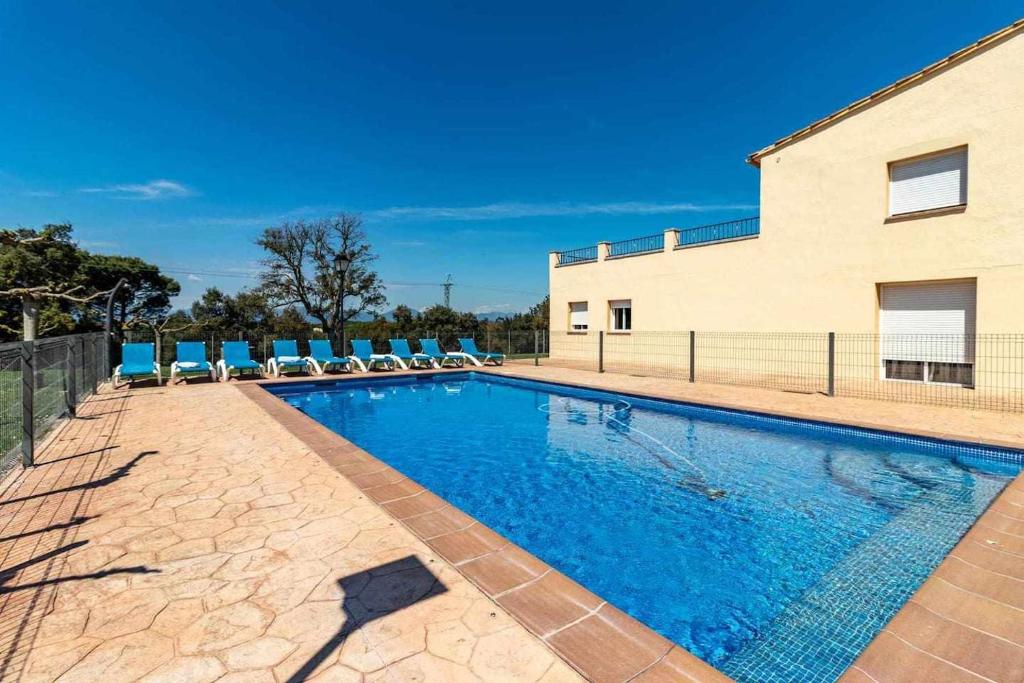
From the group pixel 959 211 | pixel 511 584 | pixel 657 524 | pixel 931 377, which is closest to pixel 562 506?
pixel 657 524

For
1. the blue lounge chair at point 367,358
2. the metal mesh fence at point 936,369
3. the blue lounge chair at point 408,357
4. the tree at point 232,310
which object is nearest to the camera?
the metal mesh fence at point 936,369

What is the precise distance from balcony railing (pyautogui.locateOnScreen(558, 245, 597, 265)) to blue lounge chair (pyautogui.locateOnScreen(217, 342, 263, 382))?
1241cm

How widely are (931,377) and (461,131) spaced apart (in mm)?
17533

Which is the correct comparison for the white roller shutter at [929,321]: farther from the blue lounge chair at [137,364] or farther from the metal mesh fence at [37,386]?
the blue lounge chair at [137,364]

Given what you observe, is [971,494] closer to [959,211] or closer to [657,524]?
[657,524]

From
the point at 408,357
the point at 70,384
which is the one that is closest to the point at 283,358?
the point at 408,357

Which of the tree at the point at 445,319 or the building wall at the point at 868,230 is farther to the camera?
the tree at the point at 445,319

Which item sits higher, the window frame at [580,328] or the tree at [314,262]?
the tree at [314,262]

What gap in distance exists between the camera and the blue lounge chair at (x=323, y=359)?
13.8m

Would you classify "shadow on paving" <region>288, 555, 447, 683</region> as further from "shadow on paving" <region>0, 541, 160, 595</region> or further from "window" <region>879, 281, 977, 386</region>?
"window" <region>879, 281, 977, 386</region>

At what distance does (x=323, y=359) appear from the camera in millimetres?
13844

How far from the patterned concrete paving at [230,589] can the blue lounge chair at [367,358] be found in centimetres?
1017

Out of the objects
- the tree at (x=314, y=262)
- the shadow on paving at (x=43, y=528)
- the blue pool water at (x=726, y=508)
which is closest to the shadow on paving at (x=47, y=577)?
the shadow on paving at (x=43, y=528)

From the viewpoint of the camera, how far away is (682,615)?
2969mm
